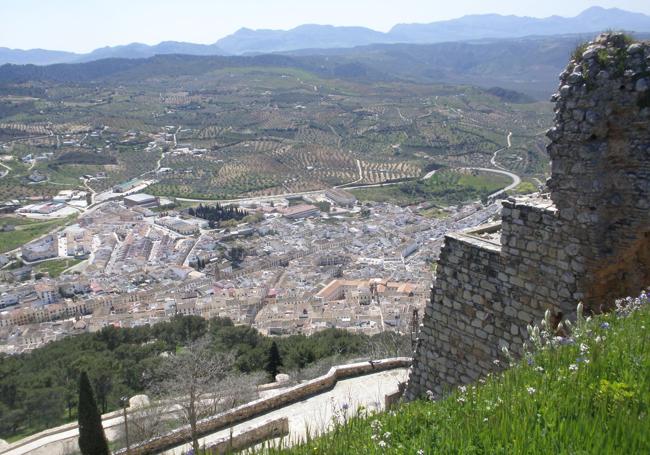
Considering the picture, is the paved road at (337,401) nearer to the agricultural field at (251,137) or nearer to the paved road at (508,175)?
the paved road at (508,175)

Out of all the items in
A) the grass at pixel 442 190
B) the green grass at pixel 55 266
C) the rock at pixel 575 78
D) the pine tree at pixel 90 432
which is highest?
the rock at pixel 575 78

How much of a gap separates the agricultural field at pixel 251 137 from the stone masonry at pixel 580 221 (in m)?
78.2

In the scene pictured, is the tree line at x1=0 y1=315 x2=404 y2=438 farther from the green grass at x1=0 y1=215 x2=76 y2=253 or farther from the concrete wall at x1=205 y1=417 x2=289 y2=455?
the green grass at x1=0 y1=215 x2=76 y2=253

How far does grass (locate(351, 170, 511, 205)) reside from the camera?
257 feet

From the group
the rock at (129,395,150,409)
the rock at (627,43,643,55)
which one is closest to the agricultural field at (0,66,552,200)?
the rock at (129,395,150,409)

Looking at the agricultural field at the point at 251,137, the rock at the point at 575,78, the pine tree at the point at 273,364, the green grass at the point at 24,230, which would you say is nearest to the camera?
the rock at the point at 575,78

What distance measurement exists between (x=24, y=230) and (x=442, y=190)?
182ft

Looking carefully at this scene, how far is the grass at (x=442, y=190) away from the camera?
78.4 metres

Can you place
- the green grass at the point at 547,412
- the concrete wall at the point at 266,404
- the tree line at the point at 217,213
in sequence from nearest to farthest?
the green grass at the point at 547,412
the concrete wall at the point at 266,404
the tree line at the point at 217,213

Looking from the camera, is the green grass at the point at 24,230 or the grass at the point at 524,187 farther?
the grass at the point at 524,187

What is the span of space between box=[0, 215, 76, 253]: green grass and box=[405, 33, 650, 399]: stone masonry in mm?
64479

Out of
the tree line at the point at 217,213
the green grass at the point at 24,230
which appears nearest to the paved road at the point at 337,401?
the tree line at the point at 217,213

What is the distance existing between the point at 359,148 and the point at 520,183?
4095cm

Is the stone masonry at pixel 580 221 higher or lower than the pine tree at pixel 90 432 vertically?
higher
